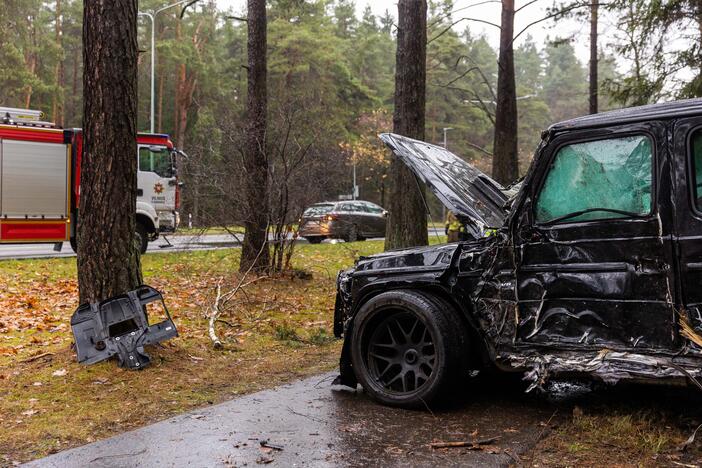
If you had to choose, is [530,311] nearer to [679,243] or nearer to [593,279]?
[593,279]

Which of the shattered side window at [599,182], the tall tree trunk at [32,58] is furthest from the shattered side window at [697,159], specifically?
the tall tree trunk at [32,58]

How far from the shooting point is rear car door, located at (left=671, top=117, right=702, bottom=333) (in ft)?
12.0

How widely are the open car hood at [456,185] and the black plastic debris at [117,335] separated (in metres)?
2.37

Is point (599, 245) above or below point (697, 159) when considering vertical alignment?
below

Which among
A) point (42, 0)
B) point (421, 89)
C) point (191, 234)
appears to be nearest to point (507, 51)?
point (421, 89)

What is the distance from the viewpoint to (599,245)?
13.1ft

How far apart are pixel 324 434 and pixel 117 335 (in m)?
2.24

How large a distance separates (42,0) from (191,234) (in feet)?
120

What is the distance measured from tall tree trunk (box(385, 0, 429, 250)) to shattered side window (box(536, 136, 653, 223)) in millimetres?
5530

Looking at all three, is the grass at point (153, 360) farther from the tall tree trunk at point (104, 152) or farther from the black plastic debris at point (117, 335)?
the tall tree trunk at point (104, 152)

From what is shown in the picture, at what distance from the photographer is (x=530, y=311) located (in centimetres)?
421

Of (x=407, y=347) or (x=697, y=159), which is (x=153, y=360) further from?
(x=697, y=159)

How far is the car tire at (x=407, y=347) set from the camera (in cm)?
434

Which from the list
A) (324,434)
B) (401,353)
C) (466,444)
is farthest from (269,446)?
(401,353)
